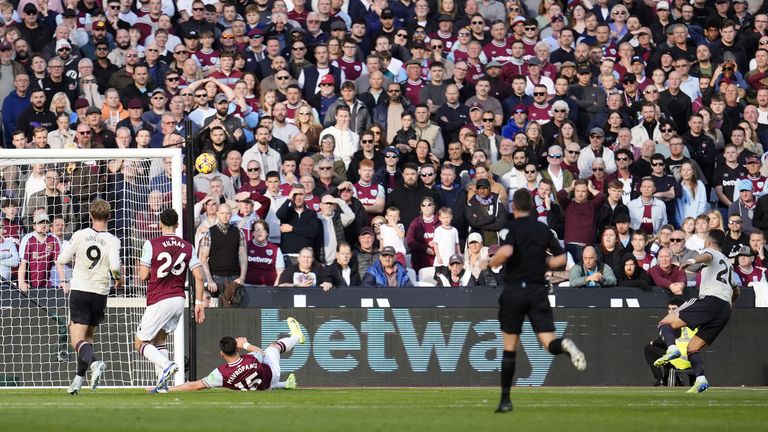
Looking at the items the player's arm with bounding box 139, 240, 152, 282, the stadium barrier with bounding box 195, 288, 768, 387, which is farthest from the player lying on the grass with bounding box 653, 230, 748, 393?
the player's arm with bounding box 139, 240, 152, 282

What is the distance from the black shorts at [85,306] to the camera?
1592cm

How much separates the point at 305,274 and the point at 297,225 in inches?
43.0

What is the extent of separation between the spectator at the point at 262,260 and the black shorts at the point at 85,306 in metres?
5.13

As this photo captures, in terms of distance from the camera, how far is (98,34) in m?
24.5

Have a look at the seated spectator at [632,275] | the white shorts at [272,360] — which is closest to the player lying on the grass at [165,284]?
the white shorts at [272,360]

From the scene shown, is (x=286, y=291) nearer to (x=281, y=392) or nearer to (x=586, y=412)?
(x=281, y=392)

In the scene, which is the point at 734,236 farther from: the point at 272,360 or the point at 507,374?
the point at 507,374

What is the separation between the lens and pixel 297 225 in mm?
21500

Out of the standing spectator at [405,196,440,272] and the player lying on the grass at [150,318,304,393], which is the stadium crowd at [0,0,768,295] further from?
the player lying on the grass at [150,318,304,393]

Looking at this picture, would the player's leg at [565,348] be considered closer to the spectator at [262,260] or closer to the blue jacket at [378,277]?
the blue jacket at [378,277]

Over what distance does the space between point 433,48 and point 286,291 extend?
7417mm

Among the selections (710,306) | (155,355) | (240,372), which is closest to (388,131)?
(710,306)

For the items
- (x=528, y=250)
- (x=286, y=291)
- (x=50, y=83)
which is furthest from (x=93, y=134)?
(x=528, y=250)

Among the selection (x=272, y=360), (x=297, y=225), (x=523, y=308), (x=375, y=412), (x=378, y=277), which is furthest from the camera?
(x=297, y=225)
